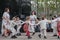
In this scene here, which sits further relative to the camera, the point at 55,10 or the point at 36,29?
the point at 55,10

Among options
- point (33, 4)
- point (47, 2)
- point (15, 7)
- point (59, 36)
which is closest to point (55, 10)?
point (47, 2)

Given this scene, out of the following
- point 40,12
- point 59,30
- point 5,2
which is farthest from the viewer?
point 40,12

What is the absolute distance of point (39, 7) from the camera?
74.5ft

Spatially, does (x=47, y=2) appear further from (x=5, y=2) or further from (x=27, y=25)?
(x=27, y=25)

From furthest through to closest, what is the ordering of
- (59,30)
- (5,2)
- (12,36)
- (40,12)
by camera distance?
(40,12) → (5,2) → (12,36) → (59,30)

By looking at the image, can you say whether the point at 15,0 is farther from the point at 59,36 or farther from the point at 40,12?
the point at 59,36

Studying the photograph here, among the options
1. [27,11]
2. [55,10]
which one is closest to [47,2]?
[55,10]

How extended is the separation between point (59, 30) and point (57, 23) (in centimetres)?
48

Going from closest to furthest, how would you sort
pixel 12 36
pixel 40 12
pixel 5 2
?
pixel 12 36, pixel 5 2, pixel 40 12

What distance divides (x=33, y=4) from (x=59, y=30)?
5614mm

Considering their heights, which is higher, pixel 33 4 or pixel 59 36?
pixel 33 4

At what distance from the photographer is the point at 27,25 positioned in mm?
17000

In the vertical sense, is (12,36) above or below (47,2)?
below

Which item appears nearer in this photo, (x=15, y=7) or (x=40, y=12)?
(x=15, y=7)
